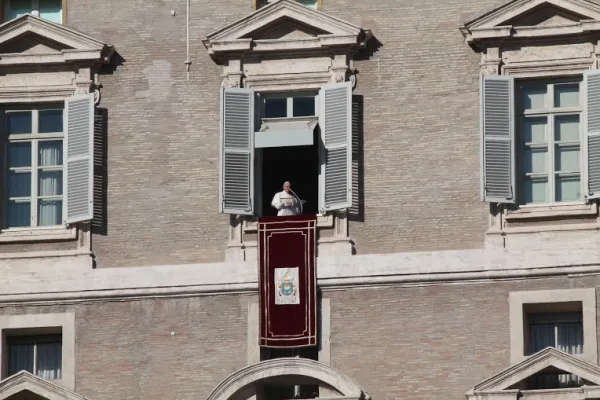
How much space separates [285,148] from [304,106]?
76 cm

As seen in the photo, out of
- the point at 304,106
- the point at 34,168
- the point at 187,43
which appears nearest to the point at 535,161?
the point at 304,106

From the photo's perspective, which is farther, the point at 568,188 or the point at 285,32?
the point at 285,32

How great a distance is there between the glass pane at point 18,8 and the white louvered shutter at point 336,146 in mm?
5313

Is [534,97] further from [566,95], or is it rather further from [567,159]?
[567,159]

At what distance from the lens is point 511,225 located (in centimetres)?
4666

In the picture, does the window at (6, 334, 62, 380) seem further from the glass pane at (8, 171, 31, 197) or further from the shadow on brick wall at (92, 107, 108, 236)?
the glass pane at (8, 171, 31, 197)

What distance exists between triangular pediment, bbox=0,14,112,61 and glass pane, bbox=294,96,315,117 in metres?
3.16

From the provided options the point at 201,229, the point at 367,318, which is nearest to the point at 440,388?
the point at 367,318

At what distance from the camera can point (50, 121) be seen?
48.7 metres

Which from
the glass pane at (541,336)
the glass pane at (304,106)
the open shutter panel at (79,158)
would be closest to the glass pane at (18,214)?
the open shutter panel at (79,158)

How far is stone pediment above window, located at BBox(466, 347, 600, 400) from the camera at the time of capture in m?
45.2

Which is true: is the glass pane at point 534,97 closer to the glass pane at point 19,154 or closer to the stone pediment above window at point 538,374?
the stone pediment above window at point 538,374

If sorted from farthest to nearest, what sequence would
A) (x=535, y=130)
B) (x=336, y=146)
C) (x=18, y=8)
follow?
1. (x=18, y=8)
2. (x=336, y=146)
3. (x=535, y=130)

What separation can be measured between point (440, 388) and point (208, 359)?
3673 millimetres
